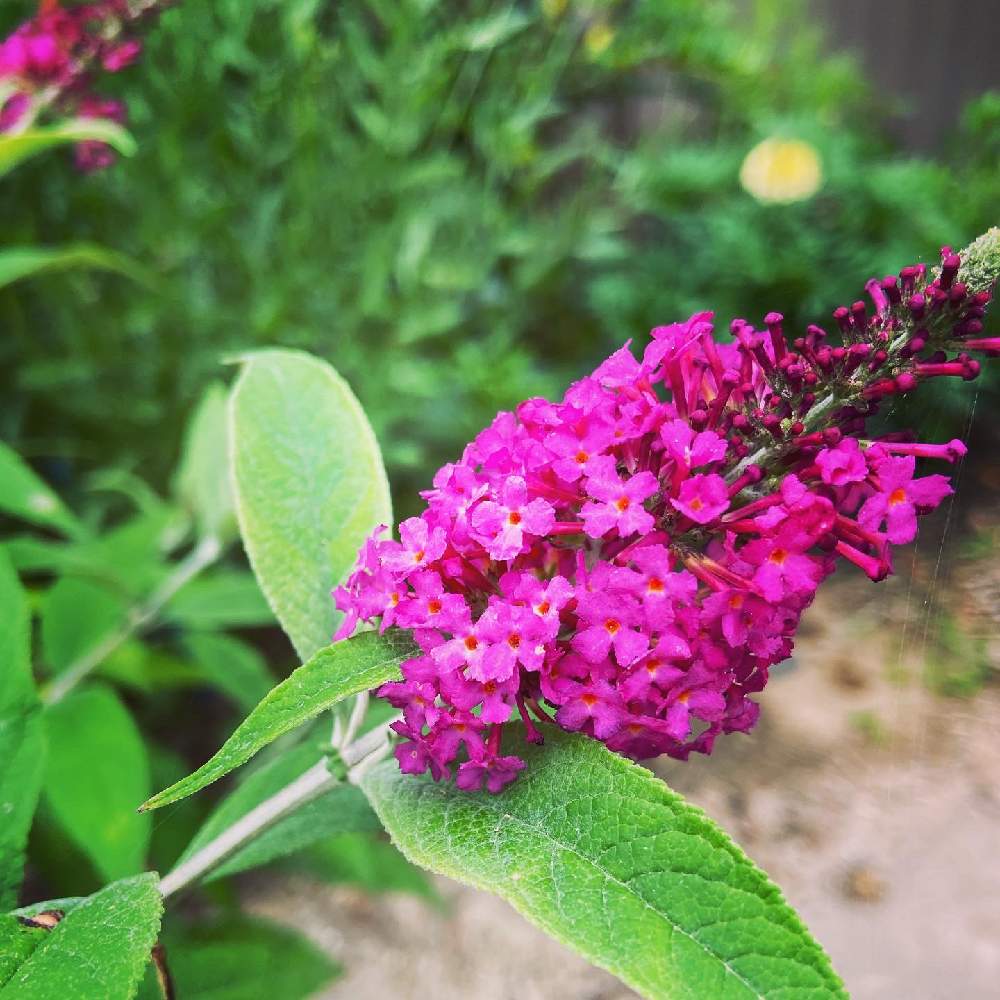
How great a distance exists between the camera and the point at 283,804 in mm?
504

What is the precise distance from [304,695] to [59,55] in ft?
2.56

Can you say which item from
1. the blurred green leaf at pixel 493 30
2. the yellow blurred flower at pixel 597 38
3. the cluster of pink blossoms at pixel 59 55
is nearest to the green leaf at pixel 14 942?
the cluster of pink blossoms at pixel 59 55

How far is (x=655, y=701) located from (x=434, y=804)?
Answer: 4.8 inches

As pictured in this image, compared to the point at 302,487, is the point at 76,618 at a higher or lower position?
lower

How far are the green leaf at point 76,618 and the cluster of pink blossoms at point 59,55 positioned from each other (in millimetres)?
440

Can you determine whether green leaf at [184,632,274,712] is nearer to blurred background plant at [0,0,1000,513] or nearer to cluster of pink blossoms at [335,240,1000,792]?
blurred background plant at [0,0,1000,513]

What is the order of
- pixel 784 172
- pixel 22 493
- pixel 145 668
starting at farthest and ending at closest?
pixel 784 172, pixel 145 668, pixel 22 493

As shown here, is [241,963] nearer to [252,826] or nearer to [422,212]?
[252,826]

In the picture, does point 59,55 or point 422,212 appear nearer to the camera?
point 59,55

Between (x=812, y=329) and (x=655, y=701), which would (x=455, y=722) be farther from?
(x=812, y=329)

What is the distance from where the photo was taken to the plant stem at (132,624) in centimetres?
94

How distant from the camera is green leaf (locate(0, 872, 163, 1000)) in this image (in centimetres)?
39

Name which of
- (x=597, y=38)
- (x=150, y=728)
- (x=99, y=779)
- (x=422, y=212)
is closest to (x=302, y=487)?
(x=99, y=779)

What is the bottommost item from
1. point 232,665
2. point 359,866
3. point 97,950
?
point 359,866
